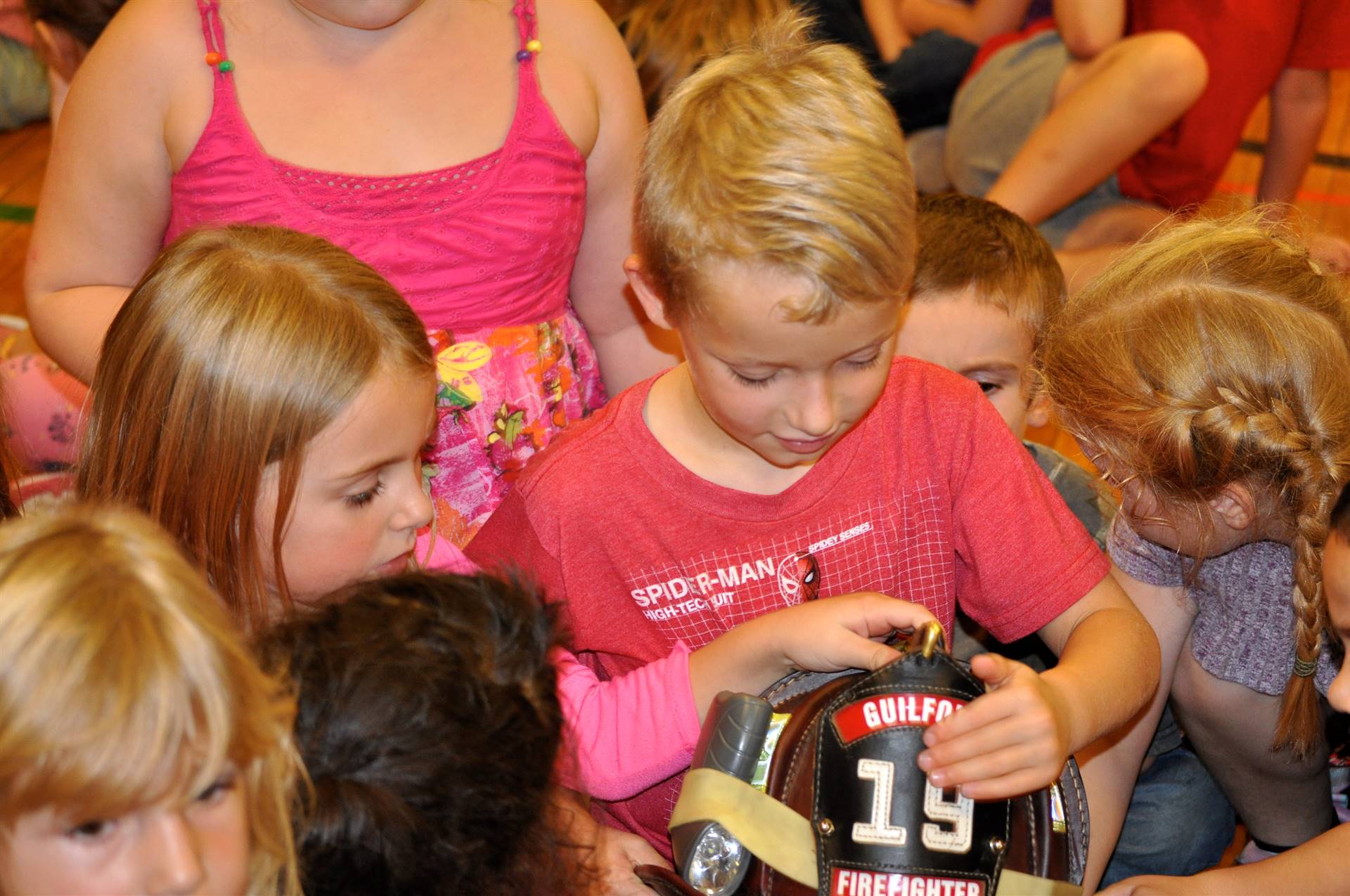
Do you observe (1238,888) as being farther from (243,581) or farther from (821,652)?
(243,581)

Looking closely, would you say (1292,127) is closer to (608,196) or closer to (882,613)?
(608,196)

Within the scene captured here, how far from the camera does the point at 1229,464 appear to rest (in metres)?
1.15

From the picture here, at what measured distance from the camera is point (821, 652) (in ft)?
3.35

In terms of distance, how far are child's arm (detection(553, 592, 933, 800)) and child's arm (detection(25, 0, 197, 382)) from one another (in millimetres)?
646

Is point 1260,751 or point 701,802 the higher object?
point 701,802

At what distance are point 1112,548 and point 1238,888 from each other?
1.11 feet

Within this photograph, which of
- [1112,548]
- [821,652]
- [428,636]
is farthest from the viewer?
[1112,548]

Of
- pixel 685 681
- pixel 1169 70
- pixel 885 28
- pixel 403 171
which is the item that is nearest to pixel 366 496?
pixel 685 681

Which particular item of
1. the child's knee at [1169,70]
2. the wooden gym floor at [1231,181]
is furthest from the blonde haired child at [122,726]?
the wooden gym floor at [1231,181]

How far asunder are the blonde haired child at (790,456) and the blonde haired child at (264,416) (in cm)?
14

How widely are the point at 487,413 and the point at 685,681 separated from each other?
46 centimetres

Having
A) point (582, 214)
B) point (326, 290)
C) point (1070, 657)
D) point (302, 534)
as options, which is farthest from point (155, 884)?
point (582, 214)

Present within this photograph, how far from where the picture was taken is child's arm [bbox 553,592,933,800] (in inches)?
39.9

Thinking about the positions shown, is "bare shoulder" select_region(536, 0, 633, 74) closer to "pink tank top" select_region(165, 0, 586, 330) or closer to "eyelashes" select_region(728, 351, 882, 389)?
"pink tank top" select_region(165, 0, 586, 330)
